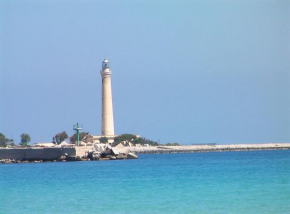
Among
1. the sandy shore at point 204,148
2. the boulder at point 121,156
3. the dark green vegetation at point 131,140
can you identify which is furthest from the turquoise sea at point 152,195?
the sandy shore at point 204,148

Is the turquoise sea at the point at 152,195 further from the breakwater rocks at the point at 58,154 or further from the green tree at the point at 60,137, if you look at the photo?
the green tree at the point at 60,137

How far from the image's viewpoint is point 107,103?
69500mm

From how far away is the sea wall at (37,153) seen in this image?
50.6 meters

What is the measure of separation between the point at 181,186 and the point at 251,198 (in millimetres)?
5379

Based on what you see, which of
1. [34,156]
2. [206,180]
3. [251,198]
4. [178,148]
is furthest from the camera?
[178,148]

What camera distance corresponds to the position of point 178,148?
85.2m

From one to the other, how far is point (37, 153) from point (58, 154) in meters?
1.79

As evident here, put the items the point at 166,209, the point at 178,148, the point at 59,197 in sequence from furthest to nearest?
the point at 178,148 → the point at 59,197 → the point at 166,209

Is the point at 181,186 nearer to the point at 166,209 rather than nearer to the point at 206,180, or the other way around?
the point at 206,180

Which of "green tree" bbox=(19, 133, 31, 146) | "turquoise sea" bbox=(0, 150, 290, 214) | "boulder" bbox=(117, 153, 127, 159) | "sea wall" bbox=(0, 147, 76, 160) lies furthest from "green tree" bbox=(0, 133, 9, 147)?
"turquoise sea" bbox=(0, 150, 290, 214)

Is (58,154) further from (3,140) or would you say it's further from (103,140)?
(3,140)

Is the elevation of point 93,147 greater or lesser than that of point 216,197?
greater

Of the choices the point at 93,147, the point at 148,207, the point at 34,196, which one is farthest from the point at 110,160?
the point at 148,207

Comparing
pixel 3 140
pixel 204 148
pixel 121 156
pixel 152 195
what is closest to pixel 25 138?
pixel 3 140
